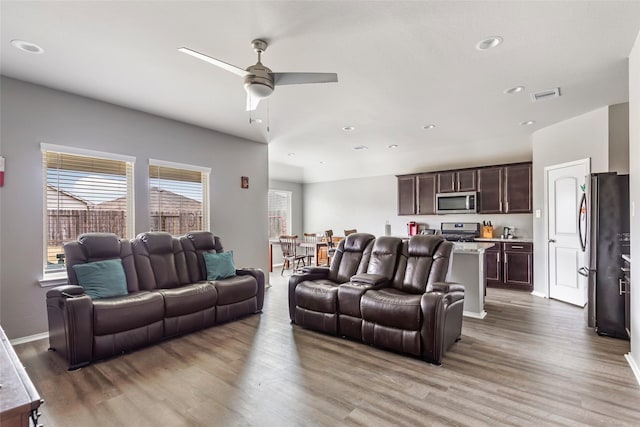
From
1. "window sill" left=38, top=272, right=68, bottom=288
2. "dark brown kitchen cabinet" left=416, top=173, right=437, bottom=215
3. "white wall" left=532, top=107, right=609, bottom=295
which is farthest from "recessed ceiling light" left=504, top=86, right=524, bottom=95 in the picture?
"window sill" left=38, top=272, right=68, bottom=288

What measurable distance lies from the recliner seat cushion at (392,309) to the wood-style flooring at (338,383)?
0.32 m

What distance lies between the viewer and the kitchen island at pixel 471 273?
13.4 ft

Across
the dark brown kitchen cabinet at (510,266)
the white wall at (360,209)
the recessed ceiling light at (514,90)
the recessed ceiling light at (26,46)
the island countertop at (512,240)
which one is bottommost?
the dark brown kitchen cabinet at (510,266)

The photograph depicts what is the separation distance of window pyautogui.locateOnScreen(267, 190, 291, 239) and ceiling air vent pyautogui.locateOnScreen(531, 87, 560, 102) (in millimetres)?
6511

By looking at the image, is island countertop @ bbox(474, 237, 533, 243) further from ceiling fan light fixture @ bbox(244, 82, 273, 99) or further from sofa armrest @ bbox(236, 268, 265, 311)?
ceiling fan light fixture @ bbox(244, 82, 273, 99)

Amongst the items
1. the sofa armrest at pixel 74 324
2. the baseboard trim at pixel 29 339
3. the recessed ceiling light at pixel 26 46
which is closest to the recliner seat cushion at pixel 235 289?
the sofa armrest at pixel 74 324

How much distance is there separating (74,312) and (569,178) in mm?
6461

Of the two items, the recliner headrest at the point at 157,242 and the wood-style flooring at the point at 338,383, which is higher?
the recliner headrest at the point at 157,242

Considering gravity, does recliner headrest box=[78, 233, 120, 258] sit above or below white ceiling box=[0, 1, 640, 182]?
below

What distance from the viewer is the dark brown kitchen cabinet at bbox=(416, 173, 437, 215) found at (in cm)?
699

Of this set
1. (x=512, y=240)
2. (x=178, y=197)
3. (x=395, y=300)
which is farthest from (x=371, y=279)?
(x=512, y=240)

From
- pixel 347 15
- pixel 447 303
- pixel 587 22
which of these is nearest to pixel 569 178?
pixel 587 22

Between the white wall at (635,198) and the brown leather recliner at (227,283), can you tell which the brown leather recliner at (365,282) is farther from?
the white wall at (635,198)

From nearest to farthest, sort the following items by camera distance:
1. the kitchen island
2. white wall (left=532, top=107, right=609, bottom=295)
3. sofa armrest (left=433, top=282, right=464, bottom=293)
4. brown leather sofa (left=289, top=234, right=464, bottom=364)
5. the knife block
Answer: brown leather sofa (left=289, top=234, right=464, bottom=364), sofa armrest (left=433, top=282, right=464, bottom=293), the kitchen island, white wall (left=532, top=107, right=609, bottom=295), the knife block
